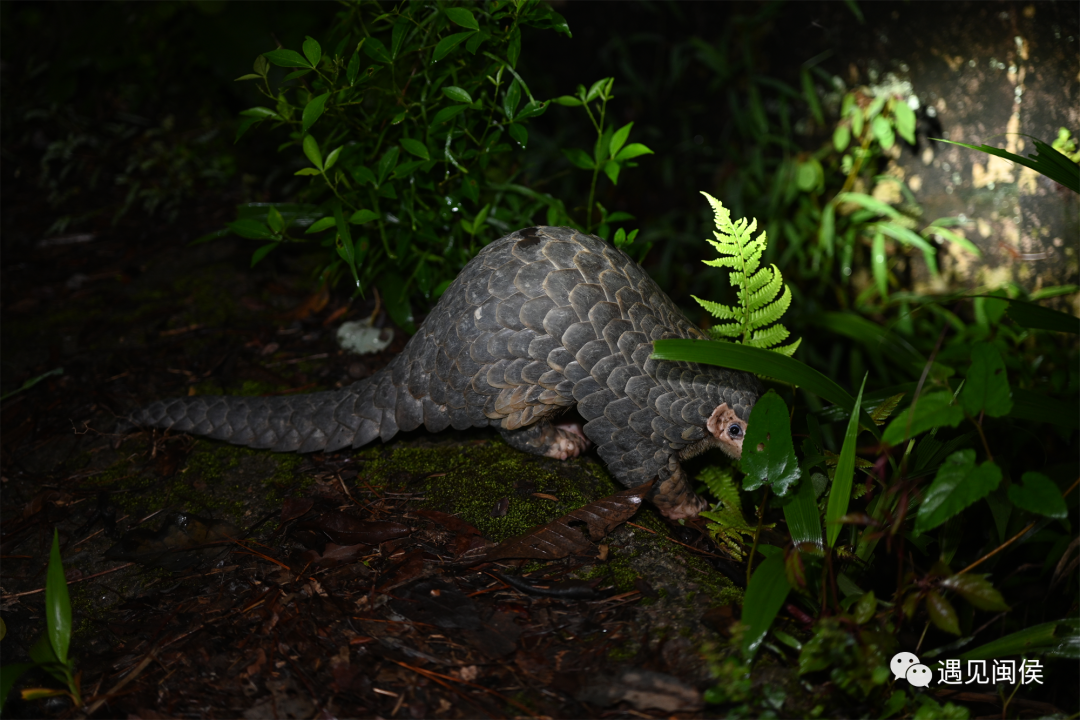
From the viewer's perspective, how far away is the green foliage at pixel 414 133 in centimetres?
273

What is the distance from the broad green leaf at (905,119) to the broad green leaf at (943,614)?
362 cm

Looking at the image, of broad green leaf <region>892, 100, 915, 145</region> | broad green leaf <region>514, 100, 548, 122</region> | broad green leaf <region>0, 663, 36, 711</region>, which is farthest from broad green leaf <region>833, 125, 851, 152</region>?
broad green leaf <region>0, 663, 36, 711</region>

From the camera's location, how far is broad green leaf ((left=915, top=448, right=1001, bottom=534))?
5.94 feet

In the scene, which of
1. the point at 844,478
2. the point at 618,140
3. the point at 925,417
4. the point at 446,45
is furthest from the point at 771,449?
the point at 446,45

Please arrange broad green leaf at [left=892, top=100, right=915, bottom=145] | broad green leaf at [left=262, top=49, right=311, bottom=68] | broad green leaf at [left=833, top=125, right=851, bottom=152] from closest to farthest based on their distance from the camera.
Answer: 1. broad green leaf at [left=262, top=49, right=311, bottom=68]
2. broad green leaf at [left=892, top=100, right=915, bottom=145]
3. broad green leaf at [left=833, top=125, right=851, bottom=152]

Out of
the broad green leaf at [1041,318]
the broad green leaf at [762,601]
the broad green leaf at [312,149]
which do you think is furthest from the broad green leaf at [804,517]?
the broad green leaf at [312,149]

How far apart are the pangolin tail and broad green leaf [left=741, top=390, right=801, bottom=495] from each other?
148cm

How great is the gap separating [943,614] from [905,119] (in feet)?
12.5

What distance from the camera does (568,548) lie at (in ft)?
8.24

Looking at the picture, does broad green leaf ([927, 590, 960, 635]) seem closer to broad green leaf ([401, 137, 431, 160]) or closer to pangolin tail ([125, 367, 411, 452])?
pangolin tail ([125, 367, 411, 452])

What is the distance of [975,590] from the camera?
1887mm

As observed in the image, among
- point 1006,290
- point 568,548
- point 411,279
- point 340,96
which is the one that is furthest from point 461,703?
point 1006,290

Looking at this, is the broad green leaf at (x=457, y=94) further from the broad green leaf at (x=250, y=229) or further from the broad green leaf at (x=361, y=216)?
the broad green leaf at (x=250, y=229)

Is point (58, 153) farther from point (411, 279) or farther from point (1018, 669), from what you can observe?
point (1018, 669)
